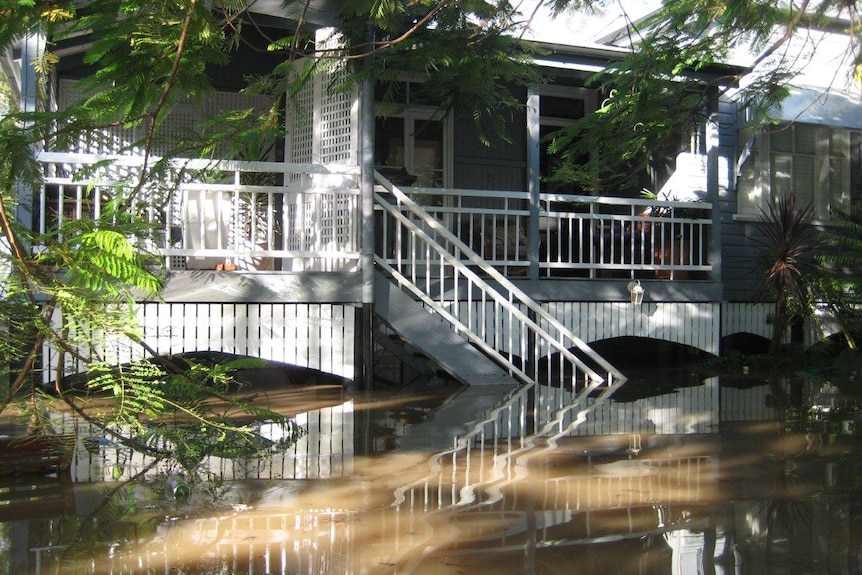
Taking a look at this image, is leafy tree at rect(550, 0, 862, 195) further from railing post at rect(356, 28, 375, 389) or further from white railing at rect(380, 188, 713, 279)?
white railing at rect(380, 188, 713, 279)

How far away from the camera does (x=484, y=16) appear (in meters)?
6.98

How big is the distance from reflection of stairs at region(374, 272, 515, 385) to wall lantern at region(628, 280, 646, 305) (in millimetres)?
2888

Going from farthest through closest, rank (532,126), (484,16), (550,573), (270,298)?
(532,126)
(270,298)
(484,16)
(550,573)

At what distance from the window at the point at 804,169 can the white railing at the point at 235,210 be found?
24.7 feet

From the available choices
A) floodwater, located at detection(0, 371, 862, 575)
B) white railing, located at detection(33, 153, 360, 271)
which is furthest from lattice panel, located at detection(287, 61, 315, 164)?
floodwater, located at detection(0, 371, 862, 575)

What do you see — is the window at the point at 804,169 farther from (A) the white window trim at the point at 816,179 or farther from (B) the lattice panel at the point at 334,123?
(B) the lattice panel at the point at 334,123

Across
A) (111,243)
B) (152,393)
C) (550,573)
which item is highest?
(111,243)

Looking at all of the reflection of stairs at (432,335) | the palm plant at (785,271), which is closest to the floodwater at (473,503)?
the reflection of stairs at (432,335)

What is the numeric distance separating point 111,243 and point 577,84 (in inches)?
436

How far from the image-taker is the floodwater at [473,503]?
3.89m

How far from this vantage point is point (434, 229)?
1070 centimetres

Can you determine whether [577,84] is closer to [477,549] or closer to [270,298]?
[270,298]

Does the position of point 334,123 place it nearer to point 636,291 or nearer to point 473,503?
point 636,291

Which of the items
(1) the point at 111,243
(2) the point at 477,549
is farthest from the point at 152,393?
(2) the point at 477,549
